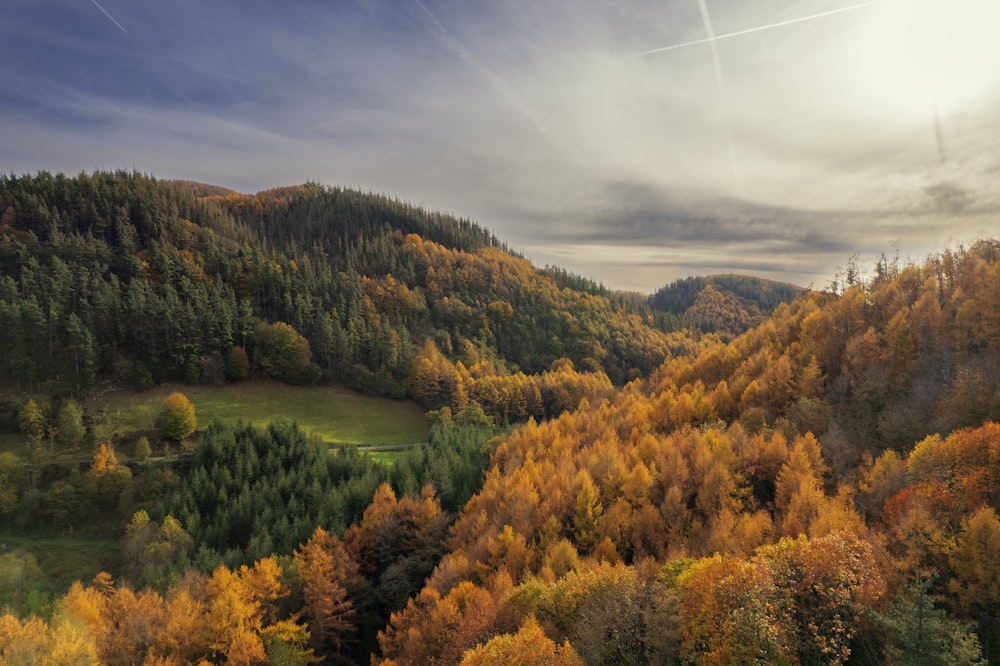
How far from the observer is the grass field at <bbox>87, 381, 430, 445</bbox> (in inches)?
4518

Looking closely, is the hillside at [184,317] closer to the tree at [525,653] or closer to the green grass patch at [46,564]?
the green grass patch at [46,564]

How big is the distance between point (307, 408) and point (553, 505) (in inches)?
3496

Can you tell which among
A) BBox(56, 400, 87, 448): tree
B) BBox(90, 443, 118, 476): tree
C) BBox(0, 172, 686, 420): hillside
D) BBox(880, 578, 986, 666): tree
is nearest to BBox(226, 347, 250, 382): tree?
BBox(0, 172, 686, 420): hillside

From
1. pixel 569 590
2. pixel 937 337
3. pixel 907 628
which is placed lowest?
pixel 569 590

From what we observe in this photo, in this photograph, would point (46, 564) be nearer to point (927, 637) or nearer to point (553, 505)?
point (553, 505)

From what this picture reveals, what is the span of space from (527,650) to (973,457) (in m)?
44.5

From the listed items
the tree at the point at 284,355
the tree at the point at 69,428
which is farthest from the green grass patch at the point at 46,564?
the tree at the point at 284,355

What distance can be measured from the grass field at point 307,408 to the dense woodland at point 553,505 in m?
5.98

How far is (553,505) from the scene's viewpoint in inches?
2606

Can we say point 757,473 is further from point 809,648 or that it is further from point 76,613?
point 76,613

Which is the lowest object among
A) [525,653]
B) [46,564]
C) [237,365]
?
[46,564]

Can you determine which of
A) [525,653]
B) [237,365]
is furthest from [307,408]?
[525,653]

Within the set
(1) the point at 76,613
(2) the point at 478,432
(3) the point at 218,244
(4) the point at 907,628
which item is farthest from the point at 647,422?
(3) the point at 218,244

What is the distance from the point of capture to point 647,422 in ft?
307
